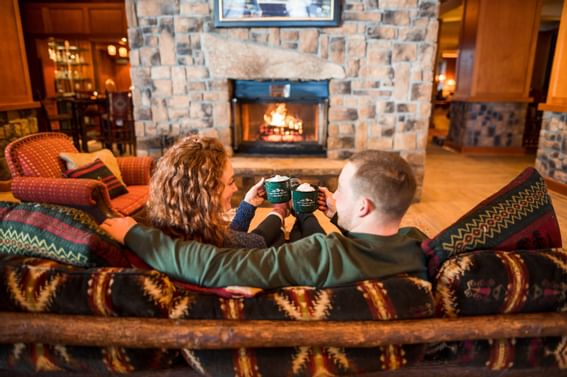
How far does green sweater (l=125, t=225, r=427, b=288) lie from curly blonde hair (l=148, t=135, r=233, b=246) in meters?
0.10

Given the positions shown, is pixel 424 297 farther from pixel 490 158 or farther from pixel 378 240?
pixel 490 158

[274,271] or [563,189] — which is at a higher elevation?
[274,271]

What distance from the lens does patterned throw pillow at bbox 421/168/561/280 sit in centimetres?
105

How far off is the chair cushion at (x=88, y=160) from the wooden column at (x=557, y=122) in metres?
4.43

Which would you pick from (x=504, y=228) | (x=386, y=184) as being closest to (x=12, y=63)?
(x=386, y=184)

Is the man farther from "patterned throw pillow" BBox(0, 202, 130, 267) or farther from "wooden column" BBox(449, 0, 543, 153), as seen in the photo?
"wooden column" BBox(449, 0, 543, 153)

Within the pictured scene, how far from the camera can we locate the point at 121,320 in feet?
2.97

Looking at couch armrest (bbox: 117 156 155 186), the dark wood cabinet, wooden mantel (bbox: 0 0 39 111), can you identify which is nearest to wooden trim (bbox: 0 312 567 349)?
couch armrest (bbox: 117 156 155 186)

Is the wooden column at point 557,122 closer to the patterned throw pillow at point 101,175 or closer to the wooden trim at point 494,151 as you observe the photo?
the wooden trim at point 494,151

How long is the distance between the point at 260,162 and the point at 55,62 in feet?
25.6

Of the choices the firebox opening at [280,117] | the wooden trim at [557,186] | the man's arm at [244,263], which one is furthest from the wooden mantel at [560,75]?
the man's arm at [244,263]

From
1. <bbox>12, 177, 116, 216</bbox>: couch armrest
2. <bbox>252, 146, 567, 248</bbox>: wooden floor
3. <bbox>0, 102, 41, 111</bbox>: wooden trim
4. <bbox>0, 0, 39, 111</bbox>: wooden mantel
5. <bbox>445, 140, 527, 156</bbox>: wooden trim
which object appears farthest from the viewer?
<bbox>445, 140, 527, 156</bbox>: wooden trim

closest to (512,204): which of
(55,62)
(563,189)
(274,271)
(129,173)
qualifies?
(274,271)

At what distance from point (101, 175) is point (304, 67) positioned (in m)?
1.96
